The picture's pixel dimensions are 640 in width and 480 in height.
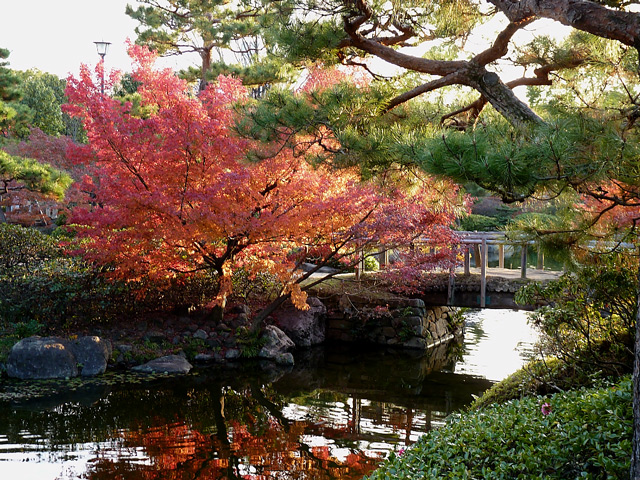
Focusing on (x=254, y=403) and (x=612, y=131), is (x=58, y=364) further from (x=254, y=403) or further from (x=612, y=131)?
(x=612, y=131)

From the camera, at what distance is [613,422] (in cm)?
366

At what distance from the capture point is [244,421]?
23.3 feet

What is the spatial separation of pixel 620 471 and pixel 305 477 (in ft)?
9.55

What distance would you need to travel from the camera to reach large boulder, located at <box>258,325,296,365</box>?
10.3 meters

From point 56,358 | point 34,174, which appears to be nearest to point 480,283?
point 56,358

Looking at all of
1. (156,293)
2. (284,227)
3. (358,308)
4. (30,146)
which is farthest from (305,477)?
(30,146)

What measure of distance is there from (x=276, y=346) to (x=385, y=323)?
8.58 feet

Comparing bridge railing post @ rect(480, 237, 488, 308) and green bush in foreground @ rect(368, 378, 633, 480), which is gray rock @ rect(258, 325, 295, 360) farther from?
green bush in foreground @ rect(368, 378, 633, 480)

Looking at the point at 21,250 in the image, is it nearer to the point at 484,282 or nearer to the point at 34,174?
the point at 34,174

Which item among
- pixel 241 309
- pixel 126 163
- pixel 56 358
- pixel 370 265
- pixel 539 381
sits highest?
pixel 126 163

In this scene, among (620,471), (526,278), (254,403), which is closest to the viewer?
(620,471)

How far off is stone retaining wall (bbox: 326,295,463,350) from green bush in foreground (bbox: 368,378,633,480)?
7.48 meters

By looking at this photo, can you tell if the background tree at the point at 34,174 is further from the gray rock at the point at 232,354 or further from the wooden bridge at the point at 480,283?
the wooden bridge at the point at 480,283

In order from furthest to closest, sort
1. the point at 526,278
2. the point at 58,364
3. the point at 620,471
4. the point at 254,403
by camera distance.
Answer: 1. the point at 526,278
2. the point at 58,364
3. the point at 254,403
4. the point at 620,471
